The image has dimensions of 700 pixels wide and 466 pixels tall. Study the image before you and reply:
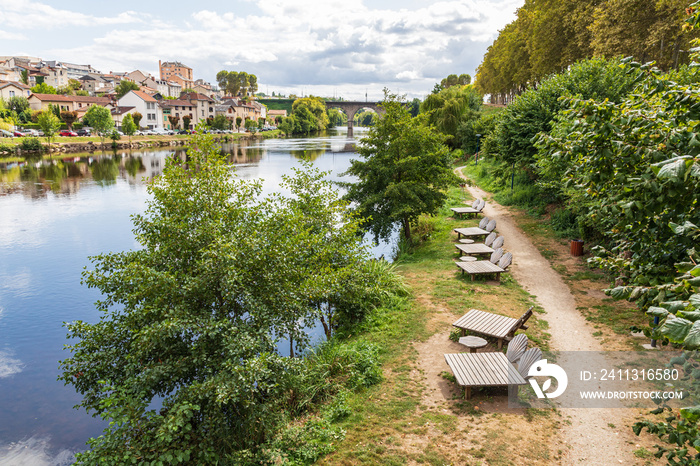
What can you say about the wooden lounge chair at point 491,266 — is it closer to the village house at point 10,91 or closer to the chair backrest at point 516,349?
the chair backrest at point 516,349

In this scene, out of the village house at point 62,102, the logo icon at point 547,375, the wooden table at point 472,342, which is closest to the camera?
the logo icon at point 547,375

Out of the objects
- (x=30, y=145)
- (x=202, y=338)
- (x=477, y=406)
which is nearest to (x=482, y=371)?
(x=477, y=406)

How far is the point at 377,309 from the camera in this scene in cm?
1424

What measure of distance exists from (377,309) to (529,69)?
41043 millimetres

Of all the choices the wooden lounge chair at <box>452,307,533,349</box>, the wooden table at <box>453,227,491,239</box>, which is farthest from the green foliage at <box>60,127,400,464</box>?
the wooden table at <box>453,227,491,239</box>

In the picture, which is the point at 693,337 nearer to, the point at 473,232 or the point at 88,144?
the point at 473,232

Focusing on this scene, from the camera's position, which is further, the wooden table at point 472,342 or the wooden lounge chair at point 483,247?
the wooden lounge chair at point 483,247

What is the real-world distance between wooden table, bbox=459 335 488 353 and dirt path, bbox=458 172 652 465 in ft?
6.06

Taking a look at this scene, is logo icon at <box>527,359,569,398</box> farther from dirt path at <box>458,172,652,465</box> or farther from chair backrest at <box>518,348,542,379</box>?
dirt path at <box>458,172,652,465</box>

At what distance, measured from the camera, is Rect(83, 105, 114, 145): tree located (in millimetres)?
76188

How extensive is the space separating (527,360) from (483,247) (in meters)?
10.1

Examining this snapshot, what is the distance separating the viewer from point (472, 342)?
10625 millimetres

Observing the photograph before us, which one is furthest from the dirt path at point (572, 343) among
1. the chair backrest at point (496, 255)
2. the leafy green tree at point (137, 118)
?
the leafy green tree at point (137, 118)

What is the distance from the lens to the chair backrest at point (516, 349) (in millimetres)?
9472
